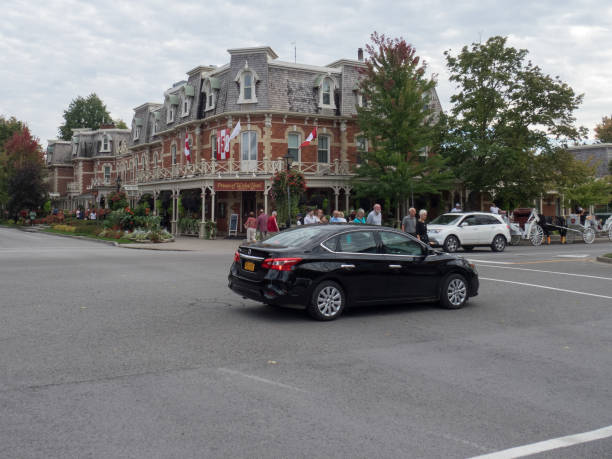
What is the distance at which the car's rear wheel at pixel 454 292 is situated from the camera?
31.1 ft

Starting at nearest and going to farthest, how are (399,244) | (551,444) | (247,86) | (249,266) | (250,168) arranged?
(551,444) → (249,266) → (399,244) → (250,168) → (247,86)

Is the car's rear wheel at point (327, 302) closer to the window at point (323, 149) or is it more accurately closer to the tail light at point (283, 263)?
the tail light at point (283, 263)

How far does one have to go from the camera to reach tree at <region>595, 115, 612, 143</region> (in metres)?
61.5

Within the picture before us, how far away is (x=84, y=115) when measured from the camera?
81375mm

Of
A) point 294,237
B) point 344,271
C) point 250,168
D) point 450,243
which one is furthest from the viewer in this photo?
point 250,168

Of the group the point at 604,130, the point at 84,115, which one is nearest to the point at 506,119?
the point at 604,130

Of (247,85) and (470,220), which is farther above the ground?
(247,85)

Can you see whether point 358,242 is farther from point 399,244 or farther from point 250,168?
point 250,168

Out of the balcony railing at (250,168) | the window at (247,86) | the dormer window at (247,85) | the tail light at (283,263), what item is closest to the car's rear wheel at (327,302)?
the tail light at (283,263)

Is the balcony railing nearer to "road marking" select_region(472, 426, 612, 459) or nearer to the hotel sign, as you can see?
the hotel sign

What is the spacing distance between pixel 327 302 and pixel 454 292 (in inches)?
105

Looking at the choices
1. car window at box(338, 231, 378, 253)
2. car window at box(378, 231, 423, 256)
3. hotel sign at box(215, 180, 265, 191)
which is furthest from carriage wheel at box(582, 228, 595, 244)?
car window at box(338, 231, 378, 253)

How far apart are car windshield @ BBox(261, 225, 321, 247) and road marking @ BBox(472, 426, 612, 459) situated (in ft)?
16.5

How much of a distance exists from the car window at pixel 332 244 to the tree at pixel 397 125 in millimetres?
20451
